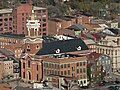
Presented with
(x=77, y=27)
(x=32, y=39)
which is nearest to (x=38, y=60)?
(x=32, y=39)

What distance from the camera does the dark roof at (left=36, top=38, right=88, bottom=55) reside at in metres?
42.1

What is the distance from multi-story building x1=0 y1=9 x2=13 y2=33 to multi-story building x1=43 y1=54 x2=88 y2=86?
46.7 ft

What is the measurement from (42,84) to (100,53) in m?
6.96

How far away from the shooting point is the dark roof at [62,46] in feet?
138

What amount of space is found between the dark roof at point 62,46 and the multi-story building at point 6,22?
1203 centimetres

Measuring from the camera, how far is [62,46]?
42969 mm

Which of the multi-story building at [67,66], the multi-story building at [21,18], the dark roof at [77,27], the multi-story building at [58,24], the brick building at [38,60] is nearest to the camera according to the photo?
the multi-story building at [67,66]

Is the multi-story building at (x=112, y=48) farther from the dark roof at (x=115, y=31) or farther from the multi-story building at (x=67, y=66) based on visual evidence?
the multi-story building at (x=67, y=66)

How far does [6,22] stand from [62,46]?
12886 millimetres

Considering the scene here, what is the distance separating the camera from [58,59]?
4031 cm

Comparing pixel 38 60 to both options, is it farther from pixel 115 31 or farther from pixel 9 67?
pixel 115 31

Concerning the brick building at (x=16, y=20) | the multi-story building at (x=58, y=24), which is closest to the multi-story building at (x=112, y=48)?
the multi-story building at (x=58, y=24)

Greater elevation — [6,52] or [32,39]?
[32,39]

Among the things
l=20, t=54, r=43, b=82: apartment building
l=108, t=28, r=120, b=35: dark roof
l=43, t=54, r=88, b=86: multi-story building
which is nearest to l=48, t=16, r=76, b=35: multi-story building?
l=108, t=28, r=120, b=35: dark roof
